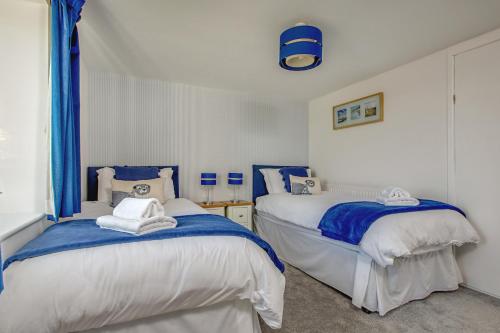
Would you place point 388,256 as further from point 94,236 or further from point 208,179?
point 208,179

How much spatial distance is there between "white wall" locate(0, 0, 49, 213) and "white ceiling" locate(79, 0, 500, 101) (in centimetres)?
46

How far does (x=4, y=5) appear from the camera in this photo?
65.7 inches

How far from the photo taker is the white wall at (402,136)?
9.24 feet

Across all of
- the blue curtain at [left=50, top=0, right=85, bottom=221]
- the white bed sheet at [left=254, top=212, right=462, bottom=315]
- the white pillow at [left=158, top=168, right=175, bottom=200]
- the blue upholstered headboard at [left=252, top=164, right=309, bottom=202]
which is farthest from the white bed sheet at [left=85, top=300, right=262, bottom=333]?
the blue upholstered headboard at [left=252, top=164, right=309, bottom=202]

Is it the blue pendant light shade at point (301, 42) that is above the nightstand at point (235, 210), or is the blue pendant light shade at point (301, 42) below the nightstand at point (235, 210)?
above

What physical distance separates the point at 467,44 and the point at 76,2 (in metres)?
3.51

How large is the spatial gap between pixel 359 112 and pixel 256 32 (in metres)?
2.13

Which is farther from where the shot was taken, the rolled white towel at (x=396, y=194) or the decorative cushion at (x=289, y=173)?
the decorative cushion at (x=289, y=173)

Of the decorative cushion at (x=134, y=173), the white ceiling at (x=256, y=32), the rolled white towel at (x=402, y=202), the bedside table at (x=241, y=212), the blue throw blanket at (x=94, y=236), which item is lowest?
the bedside table at (x=241, y=212)

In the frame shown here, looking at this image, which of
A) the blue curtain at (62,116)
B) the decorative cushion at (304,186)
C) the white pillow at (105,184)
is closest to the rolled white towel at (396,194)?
the decorative cushion at (304,186)

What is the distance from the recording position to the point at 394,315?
2012 millimetres

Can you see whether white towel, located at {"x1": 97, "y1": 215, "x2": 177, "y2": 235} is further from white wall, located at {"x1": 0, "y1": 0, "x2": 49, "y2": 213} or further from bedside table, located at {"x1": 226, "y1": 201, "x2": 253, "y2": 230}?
bedside table, located at {"x1": 226, "y1": 201, "x2": 253, "y2": 230}

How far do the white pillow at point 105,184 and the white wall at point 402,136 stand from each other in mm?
3267

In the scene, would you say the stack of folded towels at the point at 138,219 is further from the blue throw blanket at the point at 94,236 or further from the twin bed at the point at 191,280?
the twin bed at the point at 191,280
